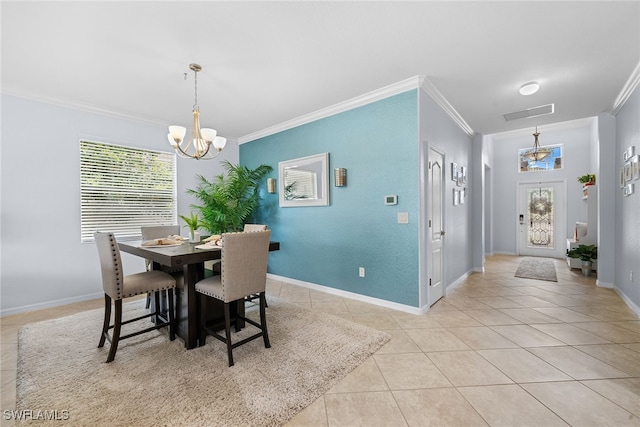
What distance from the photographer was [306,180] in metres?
4.20

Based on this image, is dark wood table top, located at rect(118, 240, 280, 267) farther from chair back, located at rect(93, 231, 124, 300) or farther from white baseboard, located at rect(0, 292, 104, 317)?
white baseboard, located at rect(0, 292, 104, 317)

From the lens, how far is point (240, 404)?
1.67 metres

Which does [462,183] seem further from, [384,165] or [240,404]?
[240,404]

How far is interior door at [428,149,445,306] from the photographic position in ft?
11.0

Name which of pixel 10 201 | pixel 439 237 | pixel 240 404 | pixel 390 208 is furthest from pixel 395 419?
pixel 10 201

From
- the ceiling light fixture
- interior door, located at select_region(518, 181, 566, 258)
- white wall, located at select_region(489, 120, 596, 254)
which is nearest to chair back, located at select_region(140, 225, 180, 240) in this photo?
the ceiling light fixture

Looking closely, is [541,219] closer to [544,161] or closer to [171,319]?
[544,161]

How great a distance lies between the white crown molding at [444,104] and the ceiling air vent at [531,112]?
0.58 metres

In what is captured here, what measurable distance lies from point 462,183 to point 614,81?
2015 mm

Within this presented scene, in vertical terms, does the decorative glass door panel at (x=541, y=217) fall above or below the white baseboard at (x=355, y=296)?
above

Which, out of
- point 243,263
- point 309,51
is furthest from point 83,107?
point 243,263

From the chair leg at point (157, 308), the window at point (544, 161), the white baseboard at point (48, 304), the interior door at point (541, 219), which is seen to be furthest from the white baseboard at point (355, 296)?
the interior door at point (541, 219)

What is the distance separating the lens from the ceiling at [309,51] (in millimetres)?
1966

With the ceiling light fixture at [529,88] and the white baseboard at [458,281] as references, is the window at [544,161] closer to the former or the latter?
the white baseboard at [458,281]
